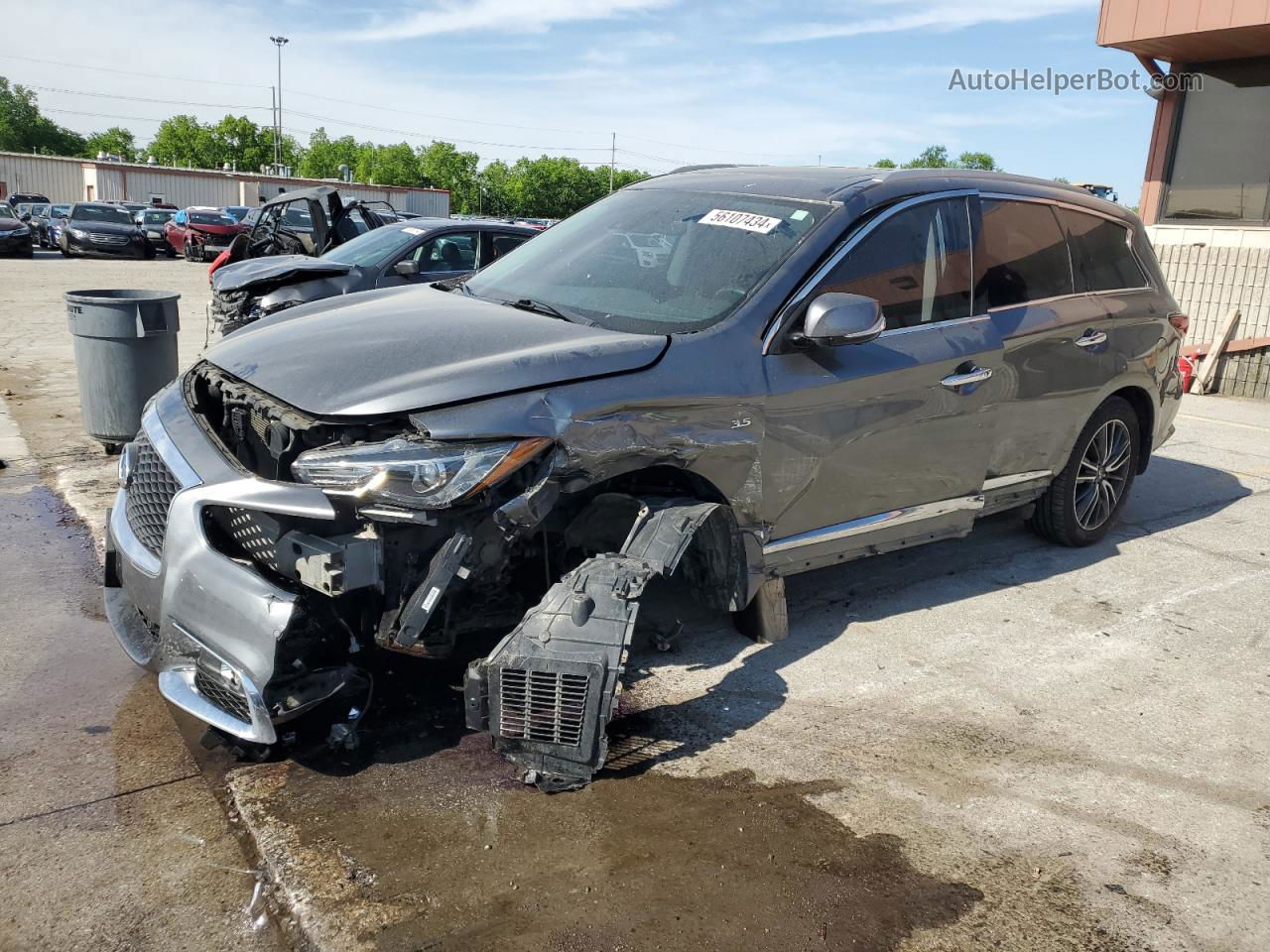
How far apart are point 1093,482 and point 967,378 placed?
5.76 ft

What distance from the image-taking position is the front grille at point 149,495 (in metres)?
3.32

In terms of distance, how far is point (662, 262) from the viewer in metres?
4.11

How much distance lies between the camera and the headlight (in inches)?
113

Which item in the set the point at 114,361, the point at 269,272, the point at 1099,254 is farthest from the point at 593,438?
the point at 269,272

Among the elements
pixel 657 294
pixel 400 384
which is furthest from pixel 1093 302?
pixel 400 384

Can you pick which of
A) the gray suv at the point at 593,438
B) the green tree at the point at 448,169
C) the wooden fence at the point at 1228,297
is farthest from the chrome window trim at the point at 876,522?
the green tree at the point at 448,169

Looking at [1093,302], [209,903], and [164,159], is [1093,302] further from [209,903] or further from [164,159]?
[164,159]

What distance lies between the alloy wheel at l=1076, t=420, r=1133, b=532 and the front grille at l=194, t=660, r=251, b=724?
4343mm

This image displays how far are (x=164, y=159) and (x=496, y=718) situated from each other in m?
117

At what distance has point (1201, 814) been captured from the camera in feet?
10.6

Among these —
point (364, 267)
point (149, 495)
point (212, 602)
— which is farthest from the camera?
point (364, 267)

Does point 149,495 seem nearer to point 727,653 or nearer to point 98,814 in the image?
point 98,814

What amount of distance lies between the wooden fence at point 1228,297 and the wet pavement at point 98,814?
38.2 feet

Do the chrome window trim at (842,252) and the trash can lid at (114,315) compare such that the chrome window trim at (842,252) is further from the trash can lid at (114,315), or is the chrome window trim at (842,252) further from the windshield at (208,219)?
the windshield at (208,219)
